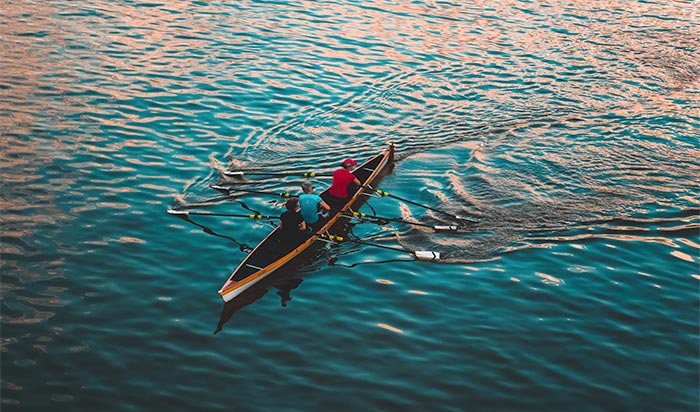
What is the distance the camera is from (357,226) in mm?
21500

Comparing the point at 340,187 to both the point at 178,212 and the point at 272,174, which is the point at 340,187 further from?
the point at 178,212

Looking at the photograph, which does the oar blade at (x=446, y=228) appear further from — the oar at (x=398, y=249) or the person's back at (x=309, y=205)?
the person's back at (x=309, y=205)

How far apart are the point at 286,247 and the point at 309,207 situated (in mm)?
1504

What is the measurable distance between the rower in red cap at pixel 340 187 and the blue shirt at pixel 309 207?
5.82 ft

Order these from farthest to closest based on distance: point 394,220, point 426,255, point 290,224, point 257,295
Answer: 1. point 394,220
2. point 290,224
3. point 426,255
4. point 257,295

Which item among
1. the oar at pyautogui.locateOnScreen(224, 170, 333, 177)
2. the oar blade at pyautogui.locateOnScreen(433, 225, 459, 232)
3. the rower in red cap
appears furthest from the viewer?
the oar at pyautogui.locateOnScreen(224, 170, 333, 177)

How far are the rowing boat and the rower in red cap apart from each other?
0.19 meters

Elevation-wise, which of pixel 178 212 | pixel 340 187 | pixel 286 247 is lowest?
pixel 286 247

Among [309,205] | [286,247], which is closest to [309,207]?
[309,205]

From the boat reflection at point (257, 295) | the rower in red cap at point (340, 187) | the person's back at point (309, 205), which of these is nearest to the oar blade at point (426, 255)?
the person's back at point (309, 205)

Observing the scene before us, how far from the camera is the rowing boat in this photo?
1753 centimetres

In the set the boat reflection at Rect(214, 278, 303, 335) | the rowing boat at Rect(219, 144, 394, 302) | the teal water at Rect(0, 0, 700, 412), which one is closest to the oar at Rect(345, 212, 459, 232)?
the teal water at Rect(0, 0, 700, 412)

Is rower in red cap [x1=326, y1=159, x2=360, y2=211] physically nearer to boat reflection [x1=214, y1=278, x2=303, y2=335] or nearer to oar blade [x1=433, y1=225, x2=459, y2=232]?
oar blade [x1=433, y1=225, x2=459, y2=232]

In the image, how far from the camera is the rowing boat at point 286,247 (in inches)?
690
